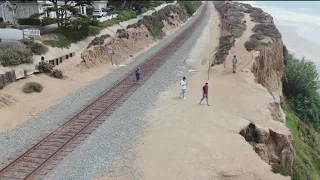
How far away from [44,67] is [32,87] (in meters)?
3.80

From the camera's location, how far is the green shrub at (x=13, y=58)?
90.3ft

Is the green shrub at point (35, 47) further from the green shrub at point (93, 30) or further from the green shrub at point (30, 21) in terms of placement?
the green shrub at point (30, 21)

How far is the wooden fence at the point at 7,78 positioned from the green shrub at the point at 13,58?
5.37 ft

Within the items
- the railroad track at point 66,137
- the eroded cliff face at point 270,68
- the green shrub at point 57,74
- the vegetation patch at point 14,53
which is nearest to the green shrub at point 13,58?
the vegetation patch at point 14,53

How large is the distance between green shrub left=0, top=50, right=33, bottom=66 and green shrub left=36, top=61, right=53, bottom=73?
0.82m

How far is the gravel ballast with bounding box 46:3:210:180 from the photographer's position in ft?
49.8

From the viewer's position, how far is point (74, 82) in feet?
97.1

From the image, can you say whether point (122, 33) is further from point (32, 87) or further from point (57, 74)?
point (32, 87)

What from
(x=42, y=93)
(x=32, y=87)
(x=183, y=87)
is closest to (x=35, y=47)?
(x=32, y=87)

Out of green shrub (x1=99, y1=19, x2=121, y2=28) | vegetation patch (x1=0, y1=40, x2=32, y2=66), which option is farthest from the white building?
vegetation patch (x1=0, y1=40, x2=32, y2=66)

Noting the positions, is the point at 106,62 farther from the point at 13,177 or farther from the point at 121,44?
the point at 13,177

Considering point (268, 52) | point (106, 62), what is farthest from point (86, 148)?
point (268, 52)

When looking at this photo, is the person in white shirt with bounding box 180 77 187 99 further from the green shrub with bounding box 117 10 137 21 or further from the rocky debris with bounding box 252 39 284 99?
the green shrub with bounding box 117 10 137 21

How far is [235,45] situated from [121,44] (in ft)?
39.3
